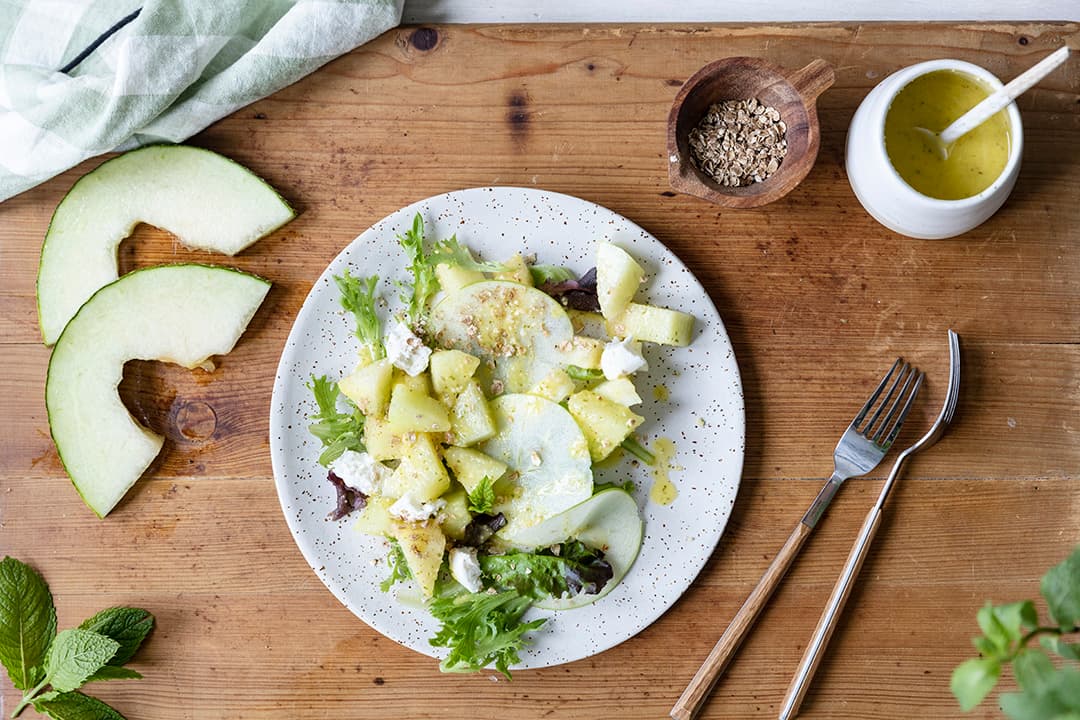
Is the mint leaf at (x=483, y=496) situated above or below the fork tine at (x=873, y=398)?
below

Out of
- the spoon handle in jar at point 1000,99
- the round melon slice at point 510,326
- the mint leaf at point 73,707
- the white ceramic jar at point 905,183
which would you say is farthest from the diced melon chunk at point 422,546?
the spoon handle in jar at point 1000,99

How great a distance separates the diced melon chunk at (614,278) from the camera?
186 centimetres

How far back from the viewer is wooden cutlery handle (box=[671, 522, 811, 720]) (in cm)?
196

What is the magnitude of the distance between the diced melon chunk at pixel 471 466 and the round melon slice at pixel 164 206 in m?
0.67

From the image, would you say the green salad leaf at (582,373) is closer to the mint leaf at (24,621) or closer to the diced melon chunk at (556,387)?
the diced melon chunk at (556,387)

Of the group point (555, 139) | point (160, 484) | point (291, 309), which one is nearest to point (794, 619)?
point (555, 139)

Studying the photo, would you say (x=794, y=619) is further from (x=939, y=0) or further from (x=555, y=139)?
(x=939, y=0)

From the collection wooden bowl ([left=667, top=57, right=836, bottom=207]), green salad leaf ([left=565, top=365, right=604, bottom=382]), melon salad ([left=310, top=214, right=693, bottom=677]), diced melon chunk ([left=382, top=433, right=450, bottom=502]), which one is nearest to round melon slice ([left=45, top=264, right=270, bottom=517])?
melon salad ([left=310, top=214, right=693, bottom=677])

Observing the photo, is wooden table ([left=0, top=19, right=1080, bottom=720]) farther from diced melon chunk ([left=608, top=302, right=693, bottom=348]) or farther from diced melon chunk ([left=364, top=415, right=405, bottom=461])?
diced melon chunk ([left=364, top=415, right=405, bottom=461])

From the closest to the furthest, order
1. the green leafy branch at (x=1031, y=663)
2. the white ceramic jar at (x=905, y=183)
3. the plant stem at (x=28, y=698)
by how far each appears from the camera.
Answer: the green leafy branch at (x=1031, y=663) → the white ceramic jar at (x=905, y=183) → the plant stem at (x=28, y=698)

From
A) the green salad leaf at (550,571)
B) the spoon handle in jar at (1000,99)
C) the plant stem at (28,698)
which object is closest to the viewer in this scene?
the spoon handle in jar at (1000,99)

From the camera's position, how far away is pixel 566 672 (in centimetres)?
201

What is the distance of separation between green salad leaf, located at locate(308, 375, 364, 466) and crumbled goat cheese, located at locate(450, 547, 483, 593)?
1.03 ft

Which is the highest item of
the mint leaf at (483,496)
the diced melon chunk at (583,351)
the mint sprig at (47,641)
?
the diced melon chunk at (583,351)
